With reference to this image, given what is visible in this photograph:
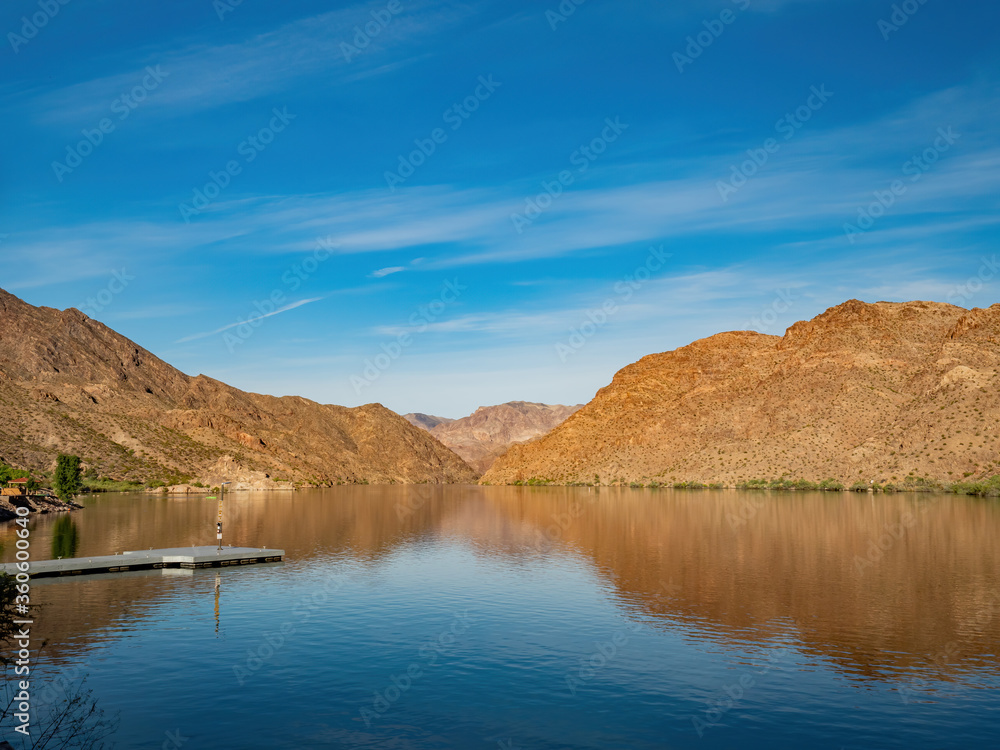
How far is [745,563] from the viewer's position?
51969 millimetres

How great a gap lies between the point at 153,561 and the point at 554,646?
32.9 metres

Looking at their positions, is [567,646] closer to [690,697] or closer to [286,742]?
[690,697]

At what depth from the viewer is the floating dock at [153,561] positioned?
153 ft

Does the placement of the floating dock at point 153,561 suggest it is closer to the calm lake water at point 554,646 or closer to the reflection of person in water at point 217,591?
the calm lake water at point 554,646

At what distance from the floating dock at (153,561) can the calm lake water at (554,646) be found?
4.27 ft

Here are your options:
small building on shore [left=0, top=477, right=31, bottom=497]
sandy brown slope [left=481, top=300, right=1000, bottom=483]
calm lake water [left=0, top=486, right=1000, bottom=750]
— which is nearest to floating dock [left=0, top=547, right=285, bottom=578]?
calm lake water [left=0, top=486, right=1000, bottom=750]

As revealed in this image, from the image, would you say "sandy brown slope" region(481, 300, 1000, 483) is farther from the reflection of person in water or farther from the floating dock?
the reflection of person in water

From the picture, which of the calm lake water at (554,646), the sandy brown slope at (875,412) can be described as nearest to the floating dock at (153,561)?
the calm lake water at (554,646)

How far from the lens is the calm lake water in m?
21.9

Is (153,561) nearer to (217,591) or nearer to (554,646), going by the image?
(217,591)

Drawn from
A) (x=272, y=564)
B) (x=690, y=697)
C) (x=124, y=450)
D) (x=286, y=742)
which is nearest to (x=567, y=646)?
(x=690, y=697)

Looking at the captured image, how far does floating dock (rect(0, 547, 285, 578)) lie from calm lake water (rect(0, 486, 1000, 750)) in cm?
130

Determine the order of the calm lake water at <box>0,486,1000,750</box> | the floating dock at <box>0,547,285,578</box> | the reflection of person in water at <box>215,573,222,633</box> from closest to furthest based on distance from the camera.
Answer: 1. the calm lake water at <box>0,486,1000,750</box>
2. the reflection of person in water at <box>215,573,222,633</box>
3. the floating dock at <box>0,547,285,578</box>

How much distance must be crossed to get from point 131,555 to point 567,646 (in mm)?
35151
